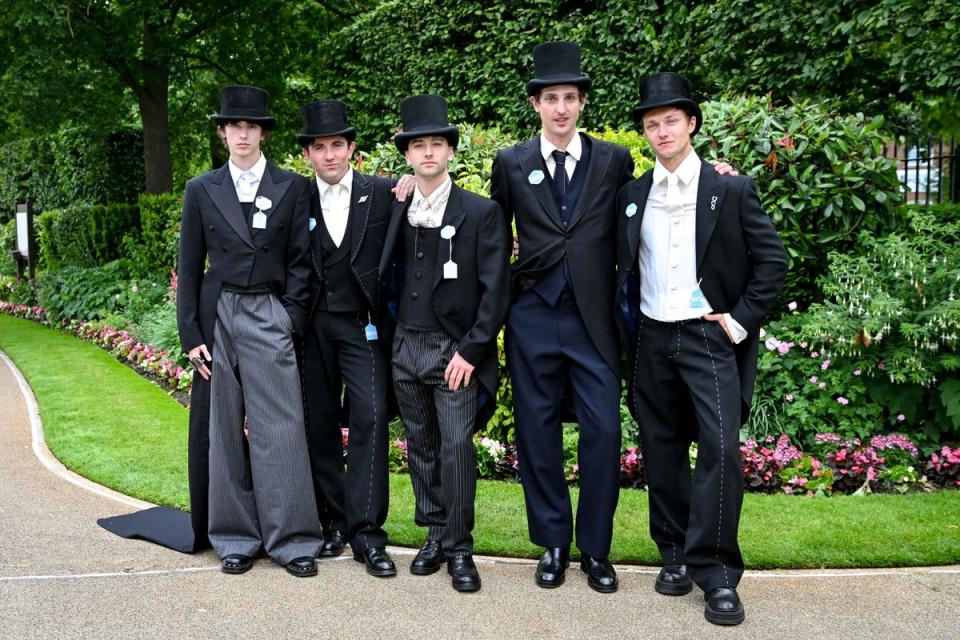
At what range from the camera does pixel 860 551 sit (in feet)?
14.4

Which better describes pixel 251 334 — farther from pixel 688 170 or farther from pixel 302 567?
pixel 688 170

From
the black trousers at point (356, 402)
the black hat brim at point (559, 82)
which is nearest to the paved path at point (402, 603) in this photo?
the black trousers at point (356, 402)

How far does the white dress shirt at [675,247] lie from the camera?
3885mm

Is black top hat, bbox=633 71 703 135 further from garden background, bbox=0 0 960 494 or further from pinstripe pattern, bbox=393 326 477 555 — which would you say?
garden background, bbox=0 0 960 494

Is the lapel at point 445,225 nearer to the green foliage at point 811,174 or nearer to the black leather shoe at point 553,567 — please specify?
the black leather shoe at point 553,567

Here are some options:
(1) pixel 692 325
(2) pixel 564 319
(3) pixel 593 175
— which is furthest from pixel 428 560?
(3) pixel 593 175

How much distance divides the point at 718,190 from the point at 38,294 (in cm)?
1430

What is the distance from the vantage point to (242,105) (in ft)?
14.1

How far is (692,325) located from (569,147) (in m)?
0.95

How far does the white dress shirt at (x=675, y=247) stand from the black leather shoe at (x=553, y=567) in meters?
1.12

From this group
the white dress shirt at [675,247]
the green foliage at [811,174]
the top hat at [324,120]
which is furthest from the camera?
the green foliage at [811,174]

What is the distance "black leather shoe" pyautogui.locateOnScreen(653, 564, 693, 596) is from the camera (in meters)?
3.99

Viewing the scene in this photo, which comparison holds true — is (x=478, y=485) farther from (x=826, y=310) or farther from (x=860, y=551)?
(x=826, y=310)

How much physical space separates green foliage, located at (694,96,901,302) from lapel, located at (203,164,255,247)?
3.49 m
